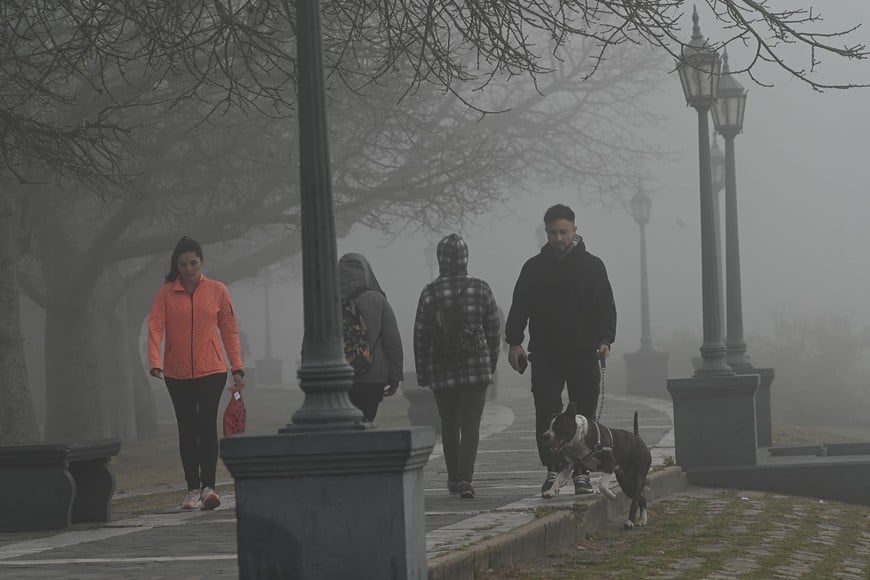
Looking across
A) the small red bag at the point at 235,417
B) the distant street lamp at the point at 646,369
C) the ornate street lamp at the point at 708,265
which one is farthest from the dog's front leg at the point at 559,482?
the distant street lamp at the point at 646,369

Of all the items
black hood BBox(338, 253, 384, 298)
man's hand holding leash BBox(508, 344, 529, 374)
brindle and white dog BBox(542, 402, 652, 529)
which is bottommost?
brindle and white dog BBox(542, 402, 652, 529)

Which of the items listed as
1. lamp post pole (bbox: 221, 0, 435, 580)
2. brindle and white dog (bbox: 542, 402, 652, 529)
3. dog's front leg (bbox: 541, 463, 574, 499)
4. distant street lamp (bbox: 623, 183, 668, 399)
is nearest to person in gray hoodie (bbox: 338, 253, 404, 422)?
dog's front leg (bbox: 541, 463, 574, 499)

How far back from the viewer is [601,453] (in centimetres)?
1004

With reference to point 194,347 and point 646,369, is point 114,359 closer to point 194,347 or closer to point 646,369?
point 646,369

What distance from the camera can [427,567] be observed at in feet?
21.8

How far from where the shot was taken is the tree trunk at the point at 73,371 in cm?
2591

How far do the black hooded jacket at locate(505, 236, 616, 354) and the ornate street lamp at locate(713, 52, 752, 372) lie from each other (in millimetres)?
7856

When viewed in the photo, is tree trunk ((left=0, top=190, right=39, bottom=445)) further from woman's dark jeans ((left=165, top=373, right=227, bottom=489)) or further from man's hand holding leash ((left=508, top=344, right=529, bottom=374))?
man's hand holding leash ((left=508, top=344, right=529, bottom=374))

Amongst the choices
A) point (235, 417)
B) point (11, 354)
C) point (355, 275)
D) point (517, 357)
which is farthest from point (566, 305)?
point (11, 354)

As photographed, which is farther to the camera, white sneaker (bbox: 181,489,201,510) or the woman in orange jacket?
white sneaker (bbox: 181,489,201,510)

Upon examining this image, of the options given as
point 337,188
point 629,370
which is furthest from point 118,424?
point 629,370

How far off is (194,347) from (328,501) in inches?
187

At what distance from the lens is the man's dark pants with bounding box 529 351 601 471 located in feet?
34.4

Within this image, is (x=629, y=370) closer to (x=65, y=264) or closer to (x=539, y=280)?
(x=65, y=264)
